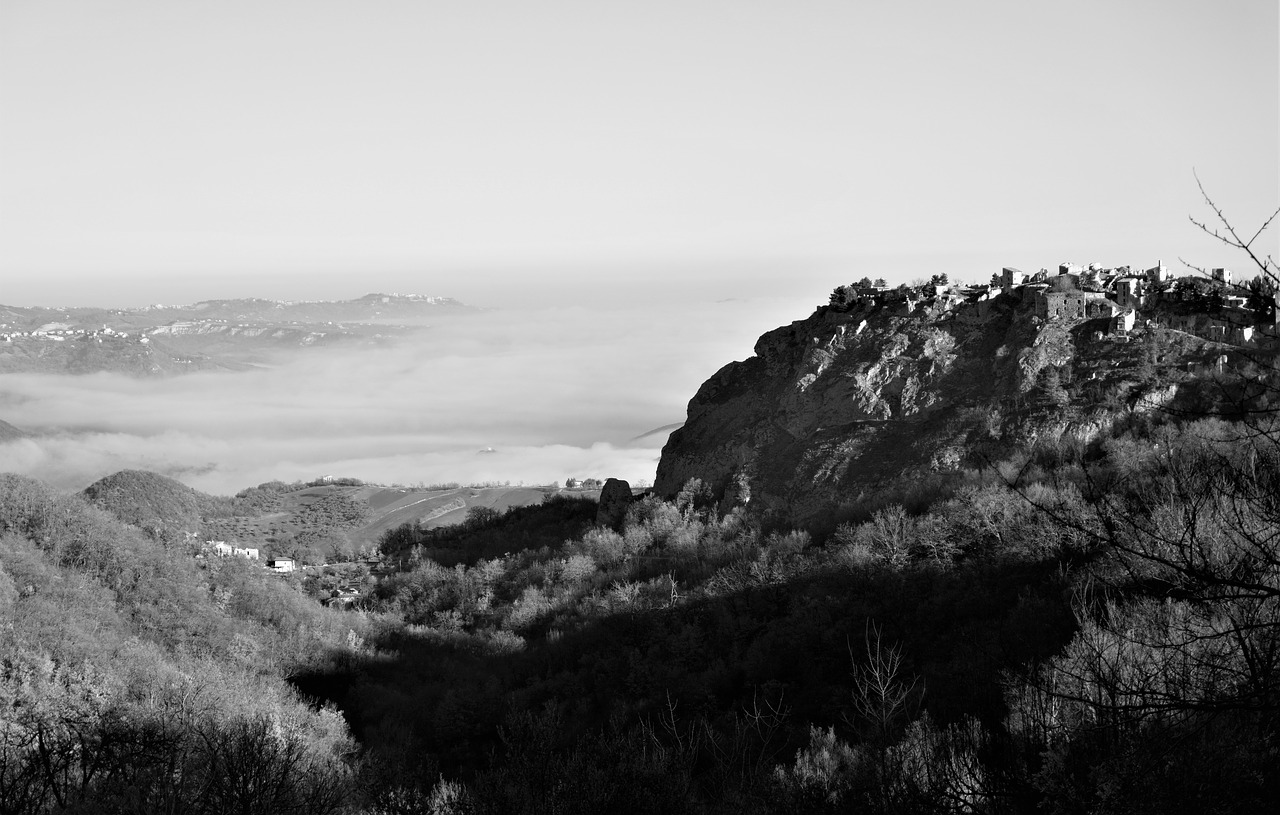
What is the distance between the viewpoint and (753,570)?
28.1m

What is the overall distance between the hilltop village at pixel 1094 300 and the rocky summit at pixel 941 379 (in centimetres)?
6

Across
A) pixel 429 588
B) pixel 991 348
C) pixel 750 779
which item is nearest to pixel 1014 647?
pixel 750 779

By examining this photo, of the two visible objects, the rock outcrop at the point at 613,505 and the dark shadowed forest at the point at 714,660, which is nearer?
the dark shadowed forest at the point at 714,660

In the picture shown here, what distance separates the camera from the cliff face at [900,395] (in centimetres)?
3058

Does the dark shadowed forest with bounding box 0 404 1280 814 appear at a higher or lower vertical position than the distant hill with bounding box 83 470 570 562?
higher

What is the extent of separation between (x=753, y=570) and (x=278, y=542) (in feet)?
114

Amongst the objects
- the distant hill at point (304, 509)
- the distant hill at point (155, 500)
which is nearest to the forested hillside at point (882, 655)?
the distant hill at point (304, 509)

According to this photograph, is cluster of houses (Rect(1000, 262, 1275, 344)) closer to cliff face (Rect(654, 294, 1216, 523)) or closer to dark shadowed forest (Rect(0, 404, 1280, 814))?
cliff face (Rect(654, 294, 1216, 523))

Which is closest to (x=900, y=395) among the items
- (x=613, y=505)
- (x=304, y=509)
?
(x=613, y=505)

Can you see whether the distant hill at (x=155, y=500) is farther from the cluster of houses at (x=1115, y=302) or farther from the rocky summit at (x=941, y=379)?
the cluster of houses at (x=1115, y=302)

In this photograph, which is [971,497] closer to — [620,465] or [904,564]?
[904,564]

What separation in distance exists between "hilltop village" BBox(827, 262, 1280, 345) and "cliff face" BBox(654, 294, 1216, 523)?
180 millimetres

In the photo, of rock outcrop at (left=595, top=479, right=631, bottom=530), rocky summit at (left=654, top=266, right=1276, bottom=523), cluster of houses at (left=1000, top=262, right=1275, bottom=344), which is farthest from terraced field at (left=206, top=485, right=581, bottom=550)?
cluster of houses at (left=1000, top=262, right=1275, bottom=344)

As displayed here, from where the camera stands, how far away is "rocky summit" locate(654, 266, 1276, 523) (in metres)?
30.3
